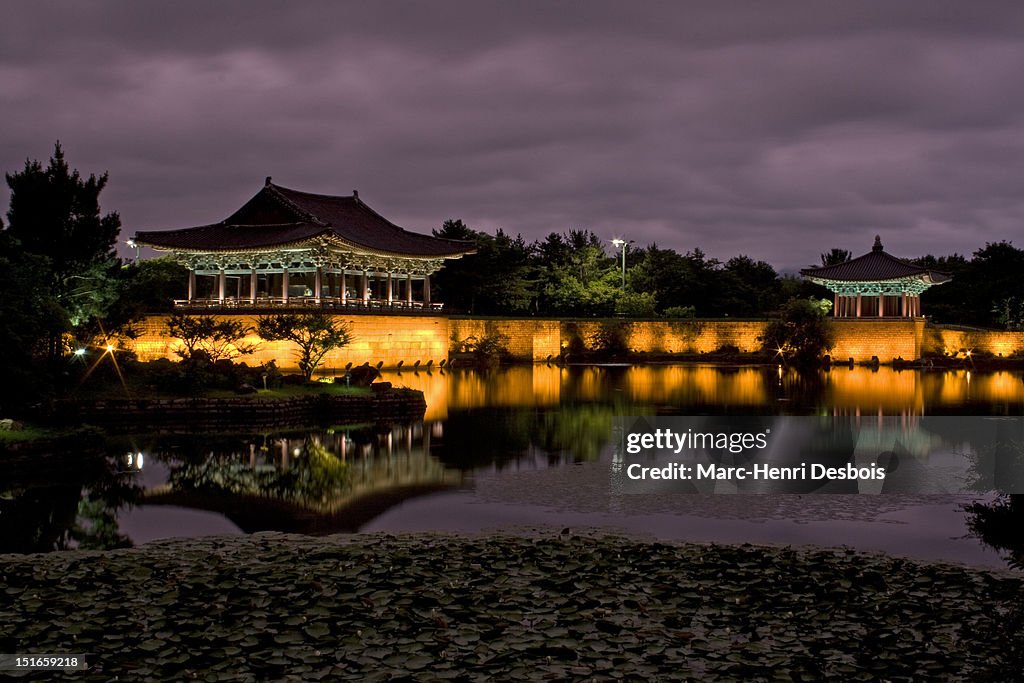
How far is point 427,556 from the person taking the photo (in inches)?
431

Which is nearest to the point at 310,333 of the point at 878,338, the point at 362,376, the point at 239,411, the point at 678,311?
the point at 362,376

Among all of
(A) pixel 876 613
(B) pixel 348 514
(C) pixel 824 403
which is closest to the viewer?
(A) pixel 876 613

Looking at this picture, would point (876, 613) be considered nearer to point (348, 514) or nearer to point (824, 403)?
point (348, 514)

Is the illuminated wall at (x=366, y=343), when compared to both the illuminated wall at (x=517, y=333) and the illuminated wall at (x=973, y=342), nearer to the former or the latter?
the illuminated wall at (x=517, y=333)

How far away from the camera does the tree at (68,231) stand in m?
31.2

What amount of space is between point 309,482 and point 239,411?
378 inches

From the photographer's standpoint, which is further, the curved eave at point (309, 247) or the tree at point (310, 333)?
the curved eave at point (309, 247)

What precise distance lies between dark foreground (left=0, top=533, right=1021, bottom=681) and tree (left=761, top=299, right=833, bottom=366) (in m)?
48.4

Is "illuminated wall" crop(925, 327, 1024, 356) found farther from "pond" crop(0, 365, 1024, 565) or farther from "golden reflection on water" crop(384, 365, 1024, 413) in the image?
"pond" crop(0, 365, 1024, 565)

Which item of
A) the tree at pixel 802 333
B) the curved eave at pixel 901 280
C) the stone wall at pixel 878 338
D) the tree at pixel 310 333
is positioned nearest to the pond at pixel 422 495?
the tree at pixel 310 333

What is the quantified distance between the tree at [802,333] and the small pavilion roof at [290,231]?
20086 mm

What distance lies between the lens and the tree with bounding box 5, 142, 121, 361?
102 feet

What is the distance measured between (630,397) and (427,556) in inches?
895

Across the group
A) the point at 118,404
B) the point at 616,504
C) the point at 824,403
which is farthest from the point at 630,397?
the point at 616,504
